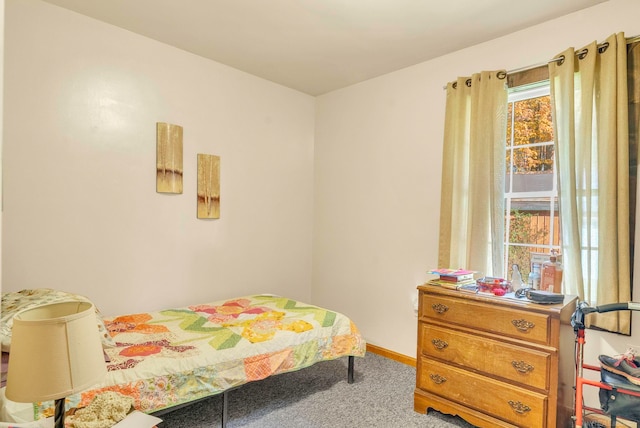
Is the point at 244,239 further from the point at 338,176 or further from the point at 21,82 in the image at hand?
the point at 21,82

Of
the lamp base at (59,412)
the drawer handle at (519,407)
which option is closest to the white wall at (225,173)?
the drawer handle at (519,407)

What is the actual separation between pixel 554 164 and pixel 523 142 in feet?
0.93

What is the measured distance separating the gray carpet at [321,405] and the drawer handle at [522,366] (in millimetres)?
594

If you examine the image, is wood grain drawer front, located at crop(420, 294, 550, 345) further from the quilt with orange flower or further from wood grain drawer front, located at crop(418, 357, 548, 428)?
the quilt with orange flower

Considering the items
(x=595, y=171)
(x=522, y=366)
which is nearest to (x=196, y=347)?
(x=522, y=366)

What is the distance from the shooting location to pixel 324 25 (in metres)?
2.66

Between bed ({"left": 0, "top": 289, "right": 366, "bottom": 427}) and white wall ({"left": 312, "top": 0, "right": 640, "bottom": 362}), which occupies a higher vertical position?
white wall ({"left": 312, "top": 0, "right": 640, "bottom": 362})

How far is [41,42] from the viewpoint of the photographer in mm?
2445

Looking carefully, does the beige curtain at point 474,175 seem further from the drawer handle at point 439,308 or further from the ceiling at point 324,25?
the drawer handle at point 439,308

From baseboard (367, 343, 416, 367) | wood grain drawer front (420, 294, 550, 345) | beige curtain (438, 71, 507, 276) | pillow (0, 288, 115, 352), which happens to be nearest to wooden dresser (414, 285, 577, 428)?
wood grain drawer front (420, 294, 550, 345)

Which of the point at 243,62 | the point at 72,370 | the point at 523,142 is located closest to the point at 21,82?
the point at 243,62

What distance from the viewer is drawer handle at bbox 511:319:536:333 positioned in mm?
2014

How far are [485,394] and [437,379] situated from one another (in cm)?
31

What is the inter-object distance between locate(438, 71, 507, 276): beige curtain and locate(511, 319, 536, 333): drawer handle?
662mm
